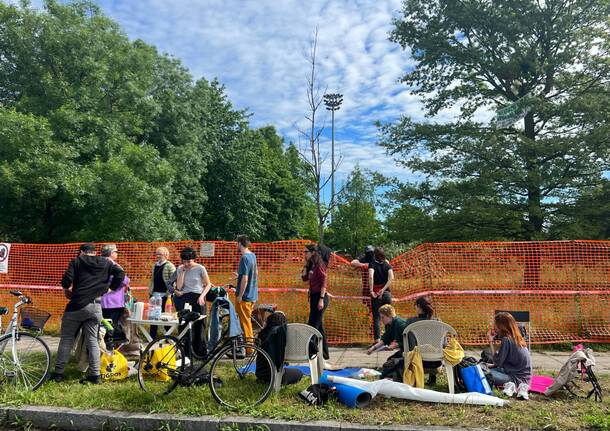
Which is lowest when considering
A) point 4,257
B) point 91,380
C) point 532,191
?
point 91,380

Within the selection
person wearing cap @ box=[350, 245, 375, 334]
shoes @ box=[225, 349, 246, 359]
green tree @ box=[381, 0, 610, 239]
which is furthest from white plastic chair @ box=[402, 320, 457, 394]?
green tree @ box=[381, 0, 610, 239]

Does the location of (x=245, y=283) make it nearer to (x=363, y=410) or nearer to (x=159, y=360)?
(x=159, y=360)

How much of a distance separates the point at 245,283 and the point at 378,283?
249 centimetres

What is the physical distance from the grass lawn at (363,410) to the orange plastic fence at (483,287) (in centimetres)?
319

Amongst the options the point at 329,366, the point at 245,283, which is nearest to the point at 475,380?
the point at 329,366

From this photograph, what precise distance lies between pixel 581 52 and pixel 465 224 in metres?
5.69

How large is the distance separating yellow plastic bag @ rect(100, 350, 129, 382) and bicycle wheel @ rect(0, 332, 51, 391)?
643mm

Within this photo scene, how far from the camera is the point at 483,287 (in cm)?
864

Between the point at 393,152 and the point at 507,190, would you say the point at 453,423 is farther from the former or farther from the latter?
the point at 393,152

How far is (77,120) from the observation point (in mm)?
18594

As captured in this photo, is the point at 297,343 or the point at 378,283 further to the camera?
the point at 378,283

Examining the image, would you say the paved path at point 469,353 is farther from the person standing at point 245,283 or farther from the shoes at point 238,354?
the shoes at point 238,354

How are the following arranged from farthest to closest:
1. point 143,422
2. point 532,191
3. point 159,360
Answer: point 532,191 < point 159,360 < point 143,422

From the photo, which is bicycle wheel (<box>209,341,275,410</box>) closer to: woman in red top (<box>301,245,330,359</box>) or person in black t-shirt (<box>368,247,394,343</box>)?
woman in red top (<box>301,245,330,359</box>)
